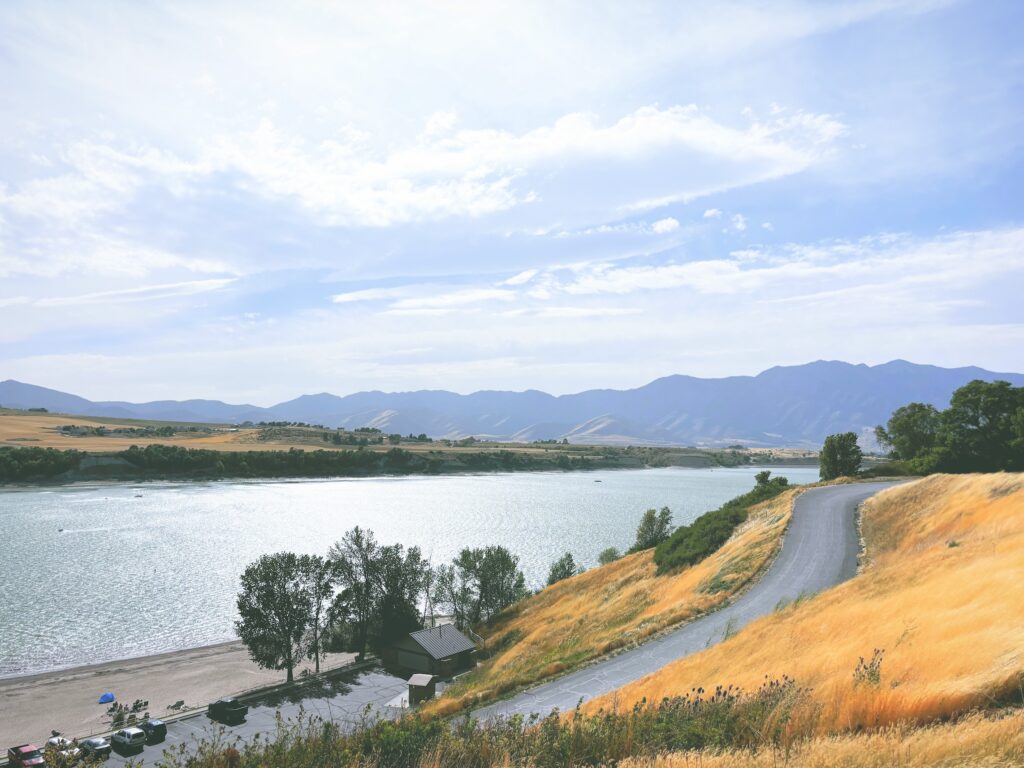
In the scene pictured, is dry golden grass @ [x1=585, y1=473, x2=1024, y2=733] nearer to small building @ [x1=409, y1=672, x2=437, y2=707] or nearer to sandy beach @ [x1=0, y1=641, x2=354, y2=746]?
small building @ [x1=409, y1=672, x2=437, y2=707]

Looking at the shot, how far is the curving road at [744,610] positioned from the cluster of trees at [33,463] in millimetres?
181317

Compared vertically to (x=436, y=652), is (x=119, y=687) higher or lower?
lower

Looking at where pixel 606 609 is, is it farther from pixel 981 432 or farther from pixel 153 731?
pixel 981 432

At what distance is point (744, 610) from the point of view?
1058 inches

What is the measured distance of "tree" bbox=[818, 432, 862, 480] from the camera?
7181 centimetres

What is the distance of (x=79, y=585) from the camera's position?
73.2m

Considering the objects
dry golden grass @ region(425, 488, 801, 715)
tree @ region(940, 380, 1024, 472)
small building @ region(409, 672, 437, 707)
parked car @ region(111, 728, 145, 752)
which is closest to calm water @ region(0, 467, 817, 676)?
parked car @ region(111, 728, 145, 752)

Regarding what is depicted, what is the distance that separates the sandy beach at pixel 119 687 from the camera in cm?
4238

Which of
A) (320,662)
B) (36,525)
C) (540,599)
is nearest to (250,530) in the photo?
(36,525)

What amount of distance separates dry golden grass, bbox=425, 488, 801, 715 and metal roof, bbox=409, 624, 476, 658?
8.08ft

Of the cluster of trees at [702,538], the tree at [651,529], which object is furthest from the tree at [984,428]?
the tree at [651,529]

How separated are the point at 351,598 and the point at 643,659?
40.3 m

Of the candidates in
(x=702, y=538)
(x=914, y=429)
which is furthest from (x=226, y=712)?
(x=914, y=429)

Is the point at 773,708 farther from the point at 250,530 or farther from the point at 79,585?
the point at 250,530
